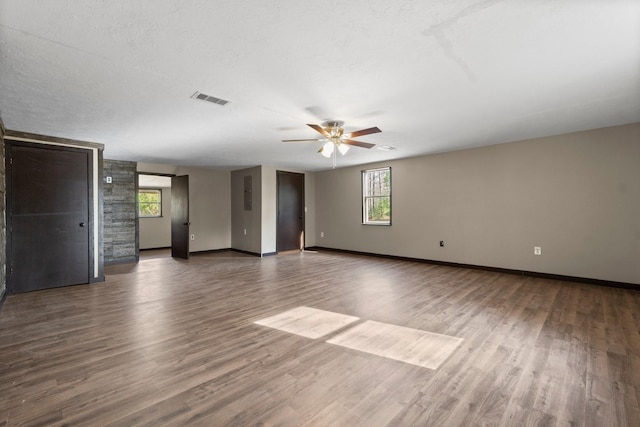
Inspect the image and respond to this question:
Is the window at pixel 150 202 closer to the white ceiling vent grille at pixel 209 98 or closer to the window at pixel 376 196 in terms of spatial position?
the window at pixel 376 196

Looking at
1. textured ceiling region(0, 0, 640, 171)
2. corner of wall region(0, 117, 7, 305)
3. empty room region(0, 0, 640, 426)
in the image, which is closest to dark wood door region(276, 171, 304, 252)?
empty room region(0, 0, 640, 426)

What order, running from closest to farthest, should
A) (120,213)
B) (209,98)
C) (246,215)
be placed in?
(209,98)
(120,213)
(246,215)

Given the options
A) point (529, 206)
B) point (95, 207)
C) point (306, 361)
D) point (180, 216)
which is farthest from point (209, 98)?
point (529, 206)

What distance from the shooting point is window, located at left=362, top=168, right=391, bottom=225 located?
23.3 ft

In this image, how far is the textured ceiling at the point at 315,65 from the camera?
1769 mm

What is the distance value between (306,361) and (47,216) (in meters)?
4.55

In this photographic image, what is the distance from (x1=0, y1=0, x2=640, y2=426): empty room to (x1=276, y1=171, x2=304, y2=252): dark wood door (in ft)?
4.70

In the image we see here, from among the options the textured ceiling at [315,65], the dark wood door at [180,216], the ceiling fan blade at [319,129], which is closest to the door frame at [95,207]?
the textured ceiling at [315,65]

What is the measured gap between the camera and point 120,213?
21.4 ft

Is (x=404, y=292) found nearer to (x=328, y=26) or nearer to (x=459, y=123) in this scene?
(x=459, y=123)

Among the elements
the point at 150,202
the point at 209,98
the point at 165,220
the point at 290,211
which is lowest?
the point at 165,220

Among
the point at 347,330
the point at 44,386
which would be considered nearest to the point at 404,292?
the point at 347,330

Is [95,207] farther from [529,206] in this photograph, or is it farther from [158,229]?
[529,206]

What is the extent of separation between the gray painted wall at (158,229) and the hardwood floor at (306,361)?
468cm
